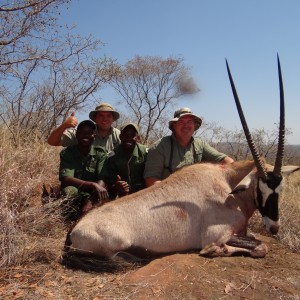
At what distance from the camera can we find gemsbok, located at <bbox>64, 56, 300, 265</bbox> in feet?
13.0

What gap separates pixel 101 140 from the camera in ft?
20.7

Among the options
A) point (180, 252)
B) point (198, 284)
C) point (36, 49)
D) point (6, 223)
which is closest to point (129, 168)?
point (180, 252)

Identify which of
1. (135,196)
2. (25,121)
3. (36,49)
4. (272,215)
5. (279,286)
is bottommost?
(279,286)

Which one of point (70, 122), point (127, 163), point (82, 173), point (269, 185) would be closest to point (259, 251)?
point (269, 185)

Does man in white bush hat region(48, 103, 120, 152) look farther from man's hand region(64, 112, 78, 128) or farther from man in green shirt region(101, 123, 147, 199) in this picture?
man in green shirt region(101, 123, 147, 199)

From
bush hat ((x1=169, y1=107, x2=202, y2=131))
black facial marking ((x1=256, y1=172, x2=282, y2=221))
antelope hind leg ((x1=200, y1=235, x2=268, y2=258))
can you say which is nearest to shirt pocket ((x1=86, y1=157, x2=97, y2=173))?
bush hat ((x1=169, y1=107, x2=202, y2=131))

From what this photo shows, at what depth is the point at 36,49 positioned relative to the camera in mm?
7711

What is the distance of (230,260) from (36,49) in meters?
5.75

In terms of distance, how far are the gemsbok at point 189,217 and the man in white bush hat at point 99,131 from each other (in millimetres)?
2073

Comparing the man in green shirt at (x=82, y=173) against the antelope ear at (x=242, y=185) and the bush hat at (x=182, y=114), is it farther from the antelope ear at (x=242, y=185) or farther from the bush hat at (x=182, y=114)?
the antelope ear at (x=242, y=185)

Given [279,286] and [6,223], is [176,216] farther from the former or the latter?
[6,223]

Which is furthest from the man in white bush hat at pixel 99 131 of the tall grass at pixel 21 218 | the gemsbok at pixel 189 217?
the gemsbok at pixel 189 217

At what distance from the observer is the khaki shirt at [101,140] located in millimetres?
6059

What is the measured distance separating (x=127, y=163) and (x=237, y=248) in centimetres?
229
